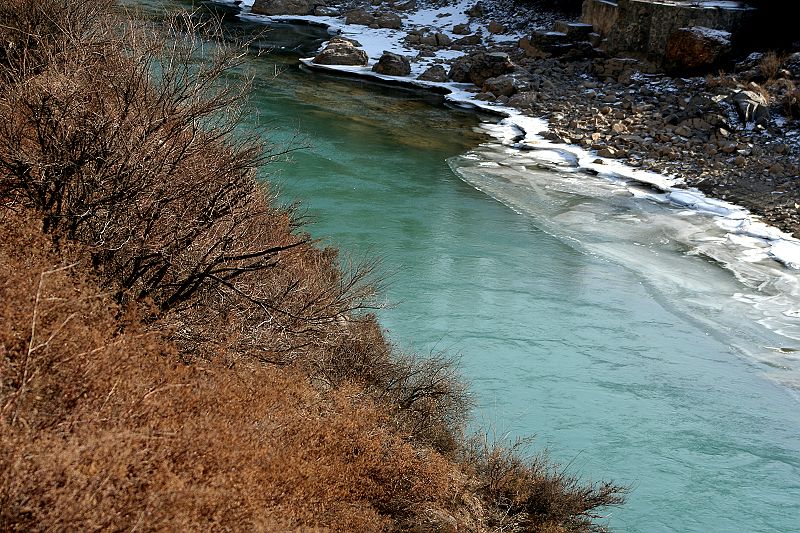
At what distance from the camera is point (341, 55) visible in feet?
91.3

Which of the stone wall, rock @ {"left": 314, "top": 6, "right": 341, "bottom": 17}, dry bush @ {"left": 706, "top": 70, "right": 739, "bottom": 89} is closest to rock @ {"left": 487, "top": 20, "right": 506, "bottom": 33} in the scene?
the stone wall

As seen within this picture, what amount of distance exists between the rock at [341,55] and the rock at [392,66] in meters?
0.84

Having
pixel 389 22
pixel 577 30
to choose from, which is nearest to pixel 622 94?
pixel 577 30

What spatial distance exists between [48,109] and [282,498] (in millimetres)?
4063

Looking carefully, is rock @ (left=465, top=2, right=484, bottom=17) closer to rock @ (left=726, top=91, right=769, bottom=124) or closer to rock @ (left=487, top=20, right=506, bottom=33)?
rock @ (left=487, top=20, right=506, bottom=33)

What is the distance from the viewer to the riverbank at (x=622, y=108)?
695 inches

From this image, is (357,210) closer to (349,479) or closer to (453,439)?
(453,439)

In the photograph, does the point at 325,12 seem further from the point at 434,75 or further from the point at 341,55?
the point at 434,75

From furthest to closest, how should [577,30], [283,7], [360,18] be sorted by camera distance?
[283,7], [360,18], [577,30]

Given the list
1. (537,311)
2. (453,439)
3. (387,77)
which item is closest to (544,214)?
(537,311)

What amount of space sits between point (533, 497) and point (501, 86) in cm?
1985

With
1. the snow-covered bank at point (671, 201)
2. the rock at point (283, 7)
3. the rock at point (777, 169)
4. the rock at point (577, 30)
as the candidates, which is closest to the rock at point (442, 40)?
the rock at point (577, 30)

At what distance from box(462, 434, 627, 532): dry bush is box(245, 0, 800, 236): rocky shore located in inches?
388

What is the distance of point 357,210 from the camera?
14914 millimetres
